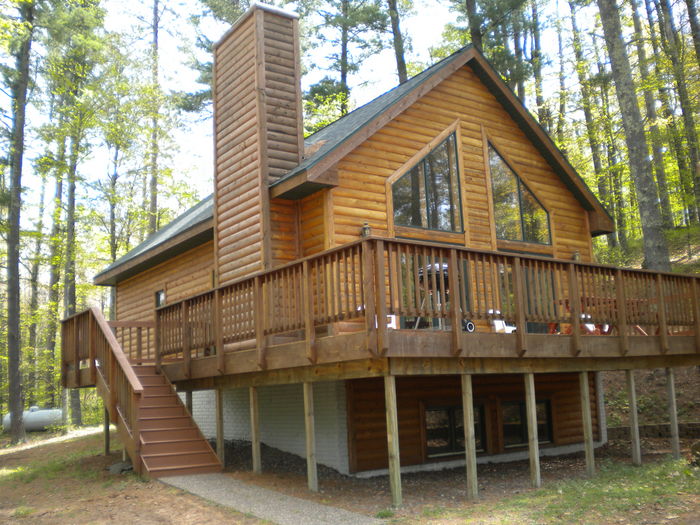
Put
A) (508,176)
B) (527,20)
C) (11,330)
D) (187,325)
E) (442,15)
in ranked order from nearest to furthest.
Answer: (187,325)
(508,176)
(11,330)
(527,20)
(442,15)

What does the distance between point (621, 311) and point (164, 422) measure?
7379mm

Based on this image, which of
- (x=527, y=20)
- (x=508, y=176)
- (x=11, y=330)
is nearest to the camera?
(x=508, y=176)

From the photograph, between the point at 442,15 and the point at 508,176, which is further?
the point at 442,15

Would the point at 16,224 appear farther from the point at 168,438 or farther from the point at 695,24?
the point at 695,24

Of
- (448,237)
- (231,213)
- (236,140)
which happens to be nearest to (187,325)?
(231,213)

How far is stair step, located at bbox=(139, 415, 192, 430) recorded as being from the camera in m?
10.2

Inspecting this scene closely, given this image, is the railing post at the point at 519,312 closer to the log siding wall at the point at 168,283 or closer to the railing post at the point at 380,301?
the railing post at the point at 380,301

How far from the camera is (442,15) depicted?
29.3 m

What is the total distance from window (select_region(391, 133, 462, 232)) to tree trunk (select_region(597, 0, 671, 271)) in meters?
4.71

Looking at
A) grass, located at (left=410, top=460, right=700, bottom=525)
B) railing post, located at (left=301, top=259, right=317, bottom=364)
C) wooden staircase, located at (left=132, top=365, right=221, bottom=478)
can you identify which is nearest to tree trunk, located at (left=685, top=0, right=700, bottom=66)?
grass, located at (left=410, top=460, right=700, bottom=525)

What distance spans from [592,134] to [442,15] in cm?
879

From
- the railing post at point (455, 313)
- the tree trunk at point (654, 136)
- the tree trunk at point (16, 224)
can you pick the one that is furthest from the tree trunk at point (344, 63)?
the railing post at point (455, 313)

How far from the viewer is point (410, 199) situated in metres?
11.4

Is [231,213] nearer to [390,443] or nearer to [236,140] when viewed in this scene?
[236,140]
